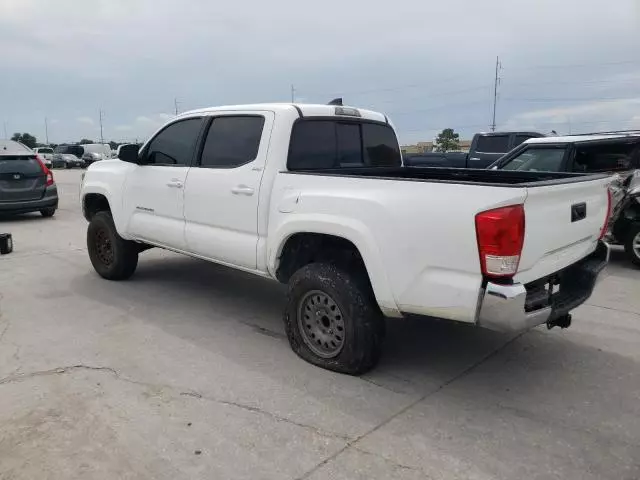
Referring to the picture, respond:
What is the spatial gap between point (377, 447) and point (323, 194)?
170 cm

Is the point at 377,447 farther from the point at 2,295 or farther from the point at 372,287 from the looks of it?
the point at 2,295

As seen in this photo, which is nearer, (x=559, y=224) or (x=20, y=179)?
(x=559, y=224)

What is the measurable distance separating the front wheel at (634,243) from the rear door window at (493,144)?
6.73 m

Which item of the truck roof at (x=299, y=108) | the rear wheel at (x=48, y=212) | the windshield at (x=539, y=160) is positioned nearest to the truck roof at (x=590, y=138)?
the windshield at (x=539, y=160)

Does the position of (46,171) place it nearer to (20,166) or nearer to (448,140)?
(20,166)

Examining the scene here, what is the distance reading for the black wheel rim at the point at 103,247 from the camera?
20.8ft

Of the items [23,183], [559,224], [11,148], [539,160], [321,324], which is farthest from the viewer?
[11,148]

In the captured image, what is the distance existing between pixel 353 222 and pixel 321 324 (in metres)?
0.91

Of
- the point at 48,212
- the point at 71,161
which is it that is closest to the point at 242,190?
the point at 48,212

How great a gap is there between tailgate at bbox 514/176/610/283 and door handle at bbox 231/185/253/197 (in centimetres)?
219

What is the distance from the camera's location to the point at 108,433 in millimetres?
3086

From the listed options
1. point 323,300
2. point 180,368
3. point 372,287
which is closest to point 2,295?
point 180,368

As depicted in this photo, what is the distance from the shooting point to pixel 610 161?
24.3 ft

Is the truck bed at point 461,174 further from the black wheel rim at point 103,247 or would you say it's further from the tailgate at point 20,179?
the tailgate at point 20,179
